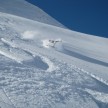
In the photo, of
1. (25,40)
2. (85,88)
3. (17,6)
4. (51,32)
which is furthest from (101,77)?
(17,6)

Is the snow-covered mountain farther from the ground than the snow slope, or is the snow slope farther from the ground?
the snow slope

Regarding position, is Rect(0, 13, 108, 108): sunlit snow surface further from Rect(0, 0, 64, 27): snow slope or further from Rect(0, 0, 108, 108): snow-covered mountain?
Rect(0, 0, 64, 27): snow slope

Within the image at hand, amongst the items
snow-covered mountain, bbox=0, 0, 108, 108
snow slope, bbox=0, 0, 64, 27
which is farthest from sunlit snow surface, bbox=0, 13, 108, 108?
snow slope, bbox=0, 0, 64, 27

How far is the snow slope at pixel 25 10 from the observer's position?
1394cm

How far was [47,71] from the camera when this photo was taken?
18.7 feet

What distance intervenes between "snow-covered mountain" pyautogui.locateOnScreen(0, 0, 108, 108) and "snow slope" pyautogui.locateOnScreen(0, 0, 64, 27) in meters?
5.21

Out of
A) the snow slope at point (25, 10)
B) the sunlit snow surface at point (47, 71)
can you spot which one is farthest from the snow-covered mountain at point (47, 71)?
the snow slope at point (25, 10)

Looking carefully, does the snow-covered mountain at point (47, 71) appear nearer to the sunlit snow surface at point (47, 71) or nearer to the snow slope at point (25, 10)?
the sunlit snow surface at point (47, 71)

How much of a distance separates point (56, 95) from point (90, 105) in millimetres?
553

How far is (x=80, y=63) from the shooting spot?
6.60m

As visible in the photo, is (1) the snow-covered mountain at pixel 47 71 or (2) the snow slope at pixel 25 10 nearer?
(1) the snow-covered mountain at pixel 47 71

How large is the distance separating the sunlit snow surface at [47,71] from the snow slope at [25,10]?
521cm

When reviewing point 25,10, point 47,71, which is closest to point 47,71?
point 47,71

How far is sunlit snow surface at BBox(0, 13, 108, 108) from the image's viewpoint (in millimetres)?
4625
